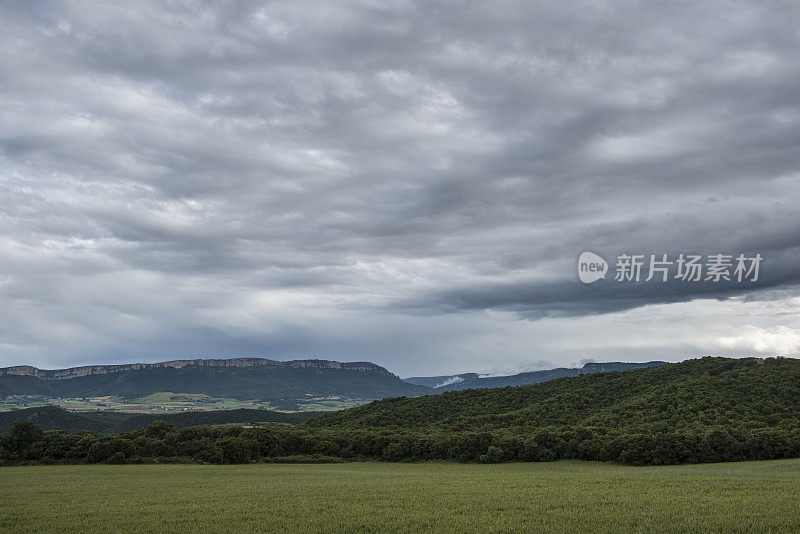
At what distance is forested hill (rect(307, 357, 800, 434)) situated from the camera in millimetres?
90188

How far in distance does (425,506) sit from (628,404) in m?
88.9

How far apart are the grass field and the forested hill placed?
45.1 metres

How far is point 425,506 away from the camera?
3197cm

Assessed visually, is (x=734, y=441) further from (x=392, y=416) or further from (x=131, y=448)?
(x=131, y=448)

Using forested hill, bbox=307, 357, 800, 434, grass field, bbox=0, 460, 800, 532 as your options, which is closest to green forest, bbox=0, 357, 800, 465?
forested hill, bbox=307, 357, 800, 434

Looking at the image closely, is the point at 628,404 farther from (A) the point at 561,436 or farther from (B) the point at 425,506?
(B) the point at 425,506

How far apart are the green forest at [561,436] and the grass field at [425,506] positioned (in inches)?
864

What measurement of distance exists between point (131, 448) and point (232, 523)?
209 feet

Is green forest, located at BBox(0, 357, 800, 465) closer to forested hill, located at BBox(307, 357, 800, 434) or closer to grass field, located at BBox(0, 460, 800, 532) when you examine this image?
forested hill, located at BBox(307, 357, 800, 434)

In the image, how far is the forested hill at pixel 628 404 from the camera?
90.2 meters

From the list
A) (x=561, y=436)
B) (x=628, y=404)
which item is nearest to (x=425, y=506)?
(x=561, y=436)

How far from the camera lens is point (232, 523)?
27828mm

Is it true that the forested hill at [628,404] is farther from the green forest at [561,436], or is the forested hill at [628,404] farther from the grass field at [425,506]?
the grass field at [425,506]

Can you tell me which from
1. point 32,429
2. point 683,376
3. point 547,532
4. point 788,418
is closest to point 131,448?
point 32,429
